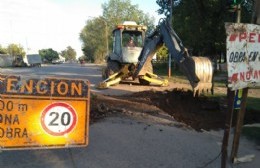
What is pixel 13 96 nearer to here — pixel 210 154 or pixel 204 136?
pixel 210 154

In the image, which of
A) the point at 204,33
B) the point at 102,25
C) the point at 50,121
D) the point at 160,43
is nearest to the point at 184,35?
the point at 204,33

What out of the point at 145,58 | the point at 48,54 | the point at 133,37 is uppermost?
the point at 133,37

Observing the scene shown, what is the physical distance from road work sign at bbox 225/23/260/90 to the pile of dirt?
15.1 feet

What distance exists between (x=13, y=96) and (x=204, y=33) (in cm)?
3895

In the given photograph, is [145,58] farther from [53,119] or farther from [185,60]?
[53,119]

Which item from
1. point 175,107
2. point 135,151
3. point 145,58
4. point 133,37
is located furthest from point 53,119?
point 133,37

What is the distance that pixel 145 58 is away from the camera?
21312 millimetres

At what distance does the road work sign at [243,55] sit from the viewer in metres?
6.86

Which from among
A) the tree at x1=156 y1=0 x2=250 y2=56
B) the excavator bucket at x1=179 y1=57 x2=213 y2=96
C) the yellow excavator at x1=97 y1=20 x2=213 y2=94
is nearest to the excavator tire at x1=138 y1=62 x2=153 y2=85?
the yellow excavator at x1=97 y1=20 x2=213 y2=94

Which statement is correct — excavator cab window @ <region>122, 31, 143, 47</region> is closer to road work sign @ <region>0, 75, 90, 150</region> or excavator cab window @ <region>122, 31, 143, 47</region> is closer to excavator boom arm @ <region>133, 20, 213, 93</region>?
excavator boom arm @ <region>133, 20, 213, 93</region>

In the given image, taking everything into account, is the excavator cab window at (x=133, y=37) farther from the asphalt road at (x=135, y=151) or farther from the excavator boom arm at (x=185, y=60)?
the asphalt road at (x=135, y=151)

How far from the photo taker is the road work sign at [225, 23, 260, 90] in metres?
6.86

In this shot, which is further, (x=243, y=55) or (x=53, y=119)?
(x=243, y=55)

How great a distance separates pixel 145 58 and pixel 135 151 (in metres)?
13.3
